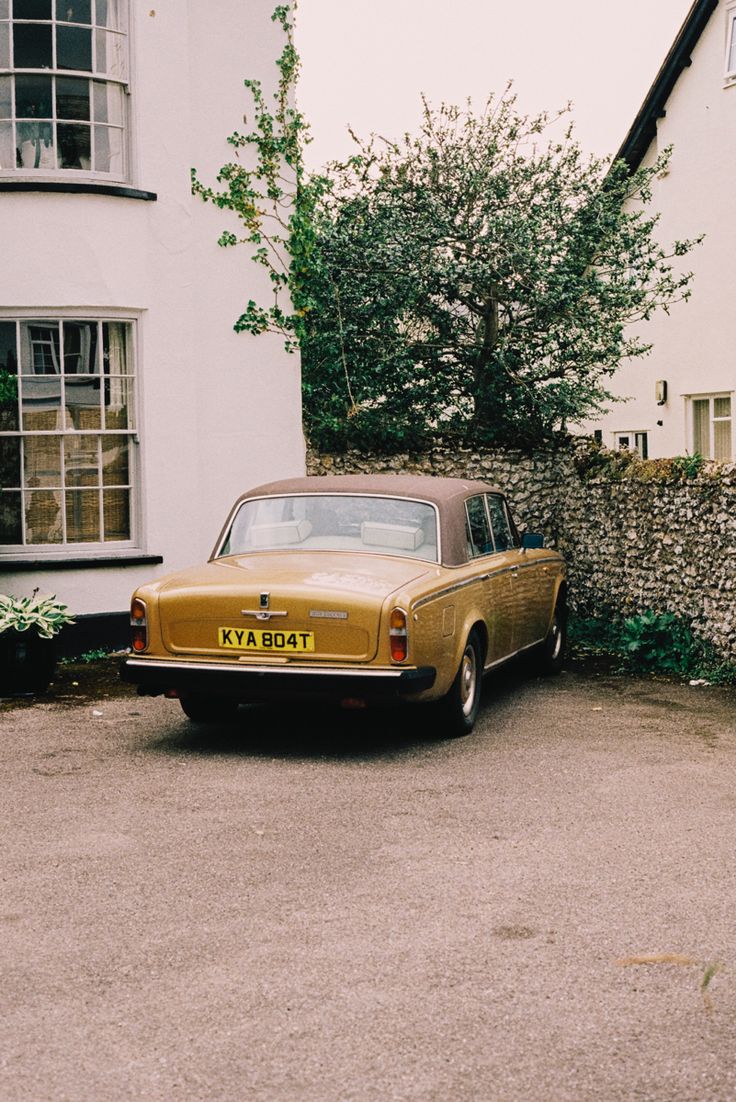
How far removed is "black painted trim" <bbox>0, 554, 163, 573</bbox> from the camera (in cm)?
1175

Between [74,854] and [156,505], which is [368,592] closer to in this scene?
[74,854]

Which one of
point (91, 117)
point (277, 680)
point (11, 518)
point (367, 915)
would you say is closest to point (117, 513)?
point (11, 518)

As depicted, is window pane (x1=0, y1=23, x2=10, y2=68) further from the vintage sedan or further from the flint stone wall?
the vintage sedan

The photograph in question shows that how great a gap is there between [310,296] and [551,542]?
3732 mm

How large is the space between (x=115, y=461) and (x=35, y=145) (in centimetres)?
299

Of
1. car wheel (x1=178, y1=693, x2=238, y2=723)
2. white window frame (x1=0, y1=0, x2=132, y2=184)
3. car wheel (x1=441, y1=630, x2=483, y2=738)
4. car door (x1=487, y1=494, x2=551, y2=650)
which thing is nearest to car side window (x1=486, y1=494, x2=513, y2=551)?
car door (x1=487, y1=494, x2=551, y2=650)

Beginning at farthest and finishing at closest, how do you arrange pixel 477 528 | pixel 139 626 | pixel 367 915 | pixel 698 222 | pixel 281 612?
pixel 698 222, pixel 477 528, pixel 139 626, pixel 281 612, pixel 367 915

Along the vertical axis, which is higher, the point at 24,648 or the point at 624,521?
the point at 624,521

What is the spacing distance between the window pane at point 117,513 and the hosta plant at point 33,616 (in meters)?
2.03

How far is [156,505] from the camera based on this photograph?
12.4m

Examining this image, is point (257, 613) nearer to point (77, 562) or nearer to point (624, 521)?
point (77, 562)

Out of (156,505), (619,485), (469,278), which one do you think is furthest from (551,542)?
(156,505)

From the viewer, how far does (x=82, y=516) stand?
40.0 ft

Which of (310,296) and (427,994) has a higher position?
(310,296)
